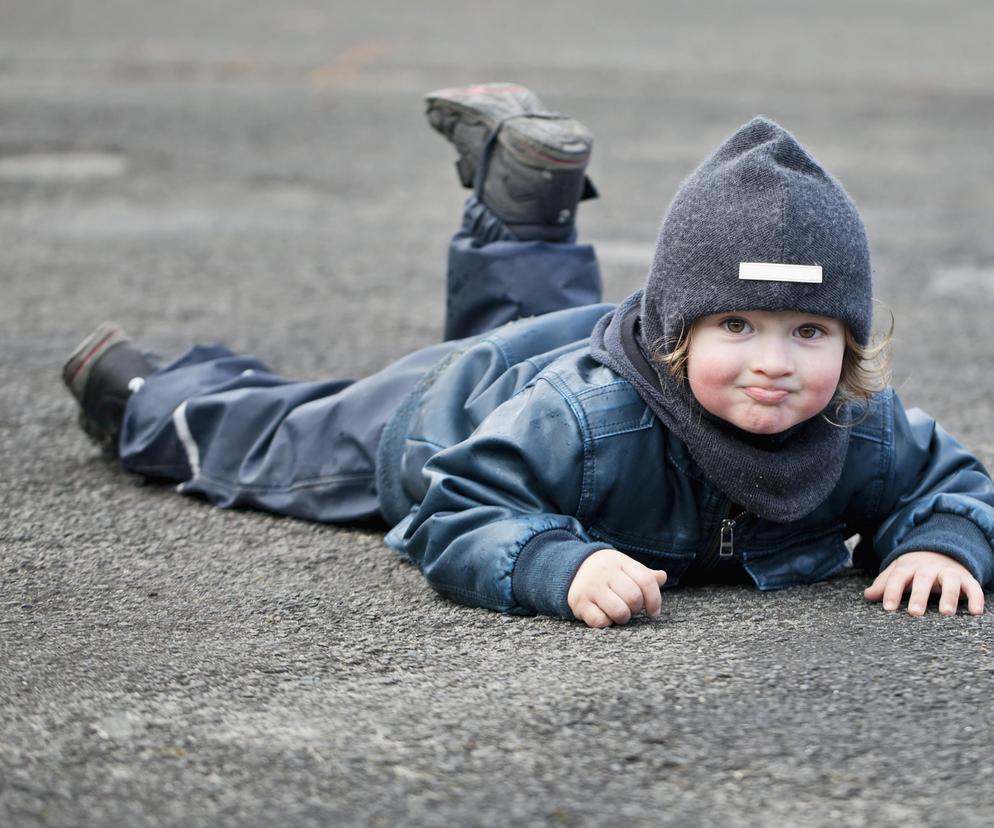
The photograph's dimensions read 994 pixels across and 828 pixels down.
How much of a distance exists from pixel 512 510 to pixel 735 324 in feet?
1.45

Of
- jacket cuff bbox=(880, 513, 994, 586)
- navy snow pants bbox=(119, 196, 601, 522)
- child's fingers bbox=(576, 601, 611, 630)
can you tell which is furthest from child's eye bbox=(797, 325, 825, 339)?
navy snow pants bbox=(119, 196, 601, 522)

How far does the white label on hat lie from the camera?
7.72ft

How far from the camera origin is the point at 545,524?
246cm

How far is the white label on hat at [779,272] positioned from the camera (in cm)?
235

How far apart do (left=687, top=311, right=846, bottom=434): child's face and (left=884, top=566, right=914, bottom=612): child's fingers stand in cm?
30

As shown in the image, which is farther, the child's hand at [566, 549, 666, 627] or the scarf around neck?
the scarf around neck

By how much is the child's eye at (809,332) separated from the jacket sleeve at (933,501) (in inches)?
13.0

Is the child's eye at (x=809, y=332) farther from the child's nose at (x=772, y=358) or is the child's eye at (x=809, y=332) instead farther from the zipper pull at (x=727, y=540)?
the zipper pull at (x=727, y=540)

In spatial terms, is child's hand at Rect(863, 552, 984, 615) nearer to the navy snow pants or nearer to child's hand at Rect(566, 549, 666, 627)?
child's hand at Rect(566, 549, 666, 627)

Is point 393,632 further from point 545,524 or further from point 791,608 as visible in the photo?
point 791,608

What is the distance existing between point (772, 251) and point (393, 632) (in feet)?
2.58

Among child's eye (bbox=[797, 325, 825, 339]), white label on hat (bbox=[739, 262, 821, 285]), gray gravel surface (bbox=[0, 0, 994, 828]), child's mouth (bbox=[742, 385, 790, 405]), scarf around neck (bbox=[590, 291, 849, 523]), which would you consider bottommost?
gray gravel surface (bbox=[0, 0, 994, 828])

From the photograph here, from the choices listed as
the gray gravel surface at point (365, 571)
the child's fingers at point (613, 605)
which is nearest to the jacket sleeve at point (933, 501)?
→ the gray gravel surface at point (365, 571)

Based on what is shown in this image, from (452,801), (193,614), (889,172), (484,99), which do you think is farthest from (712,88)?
(452,801)
